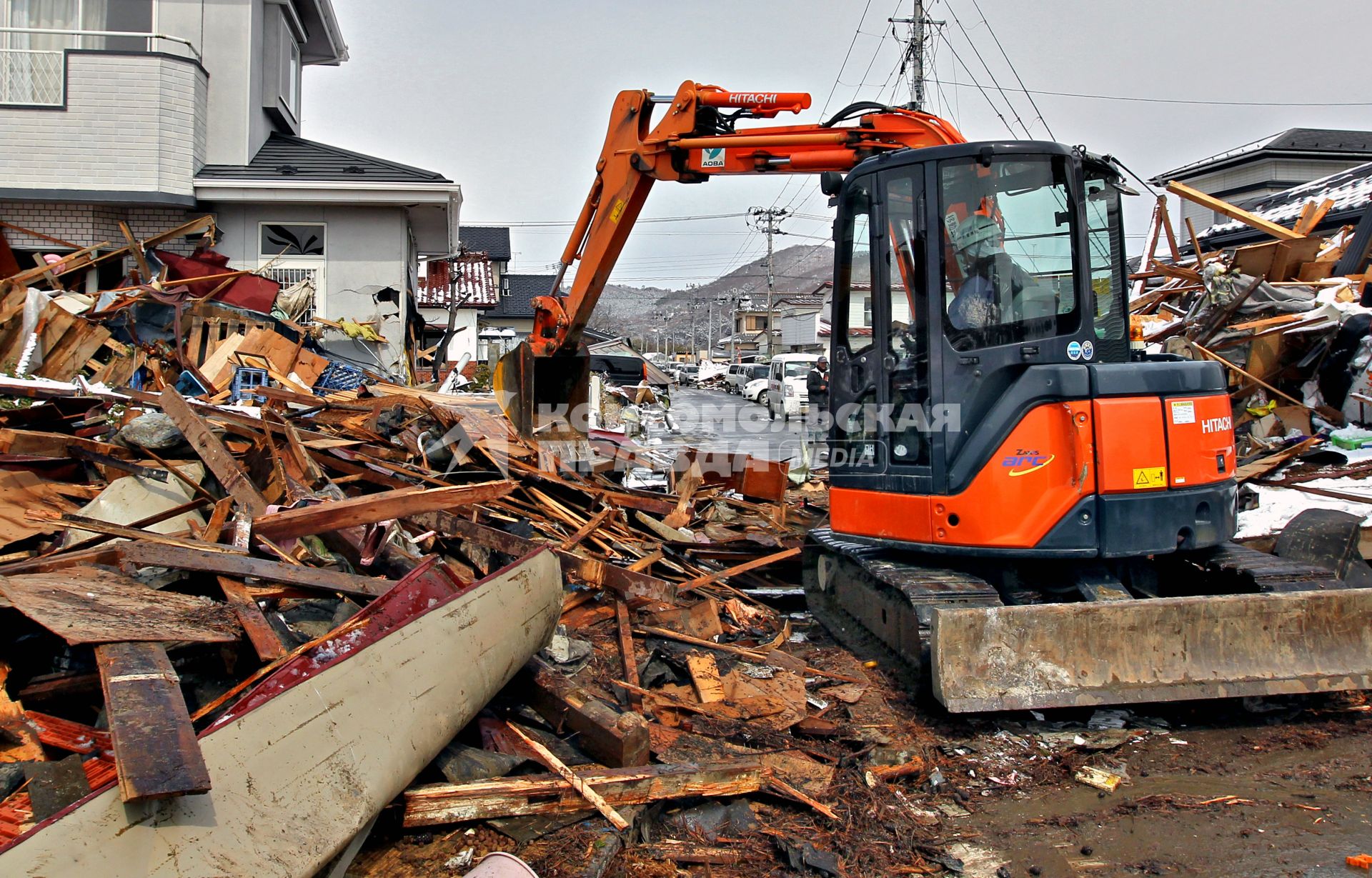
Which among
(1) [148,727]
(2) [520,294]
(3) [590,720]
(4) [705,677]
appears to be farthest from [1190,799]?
(2) [520,294]

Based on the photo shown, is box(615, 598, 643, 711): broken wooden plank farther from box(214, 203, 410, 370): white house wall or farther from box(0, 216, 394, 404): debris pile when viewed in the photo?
box(214, 203, 410, 370): white house wall

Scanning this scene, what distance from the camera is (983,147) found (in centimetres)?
514

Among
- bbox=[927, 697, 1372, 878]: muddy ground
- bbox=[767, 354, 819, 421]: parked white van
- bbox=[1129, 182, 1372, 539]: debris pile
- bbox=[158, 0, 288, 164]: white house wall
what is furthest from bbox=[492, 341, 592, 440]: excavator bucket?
bbox=[767, 354, 819, 421]: parked white van

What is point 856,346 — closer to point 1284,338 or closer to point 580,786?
point 580,786

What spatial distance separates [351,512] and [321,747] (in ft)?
7.48

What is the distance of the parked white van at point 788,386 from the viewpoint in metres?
29.9

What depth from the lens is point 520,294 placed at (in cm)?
4991

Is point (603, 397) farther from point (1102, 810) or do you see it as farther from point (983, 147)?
point (1102, 810)

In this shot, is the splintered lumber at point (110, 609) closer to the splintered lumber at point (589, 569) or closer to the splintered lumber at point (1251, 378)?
the splintered lumber at point (589, 569)

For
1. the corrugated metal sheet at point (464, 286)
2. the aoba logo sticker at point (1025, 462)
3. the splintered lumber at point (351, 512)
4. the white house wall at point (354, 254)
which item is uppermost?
the corrugated metal sheet at point (464, 286)

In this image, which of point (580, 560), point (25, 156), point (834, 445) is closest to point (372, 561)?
point (580, 560)

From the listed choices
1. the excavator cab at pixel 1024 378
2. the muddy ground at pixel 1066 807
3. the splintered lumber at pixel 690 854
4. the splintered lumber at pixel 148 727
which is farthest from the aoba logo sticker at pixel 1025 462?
the splintered lumber at pixel 148 727

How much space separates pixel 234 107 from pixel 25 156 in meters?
3.03

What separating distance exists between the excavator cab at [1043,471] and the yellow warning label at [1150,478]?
0.04ft
